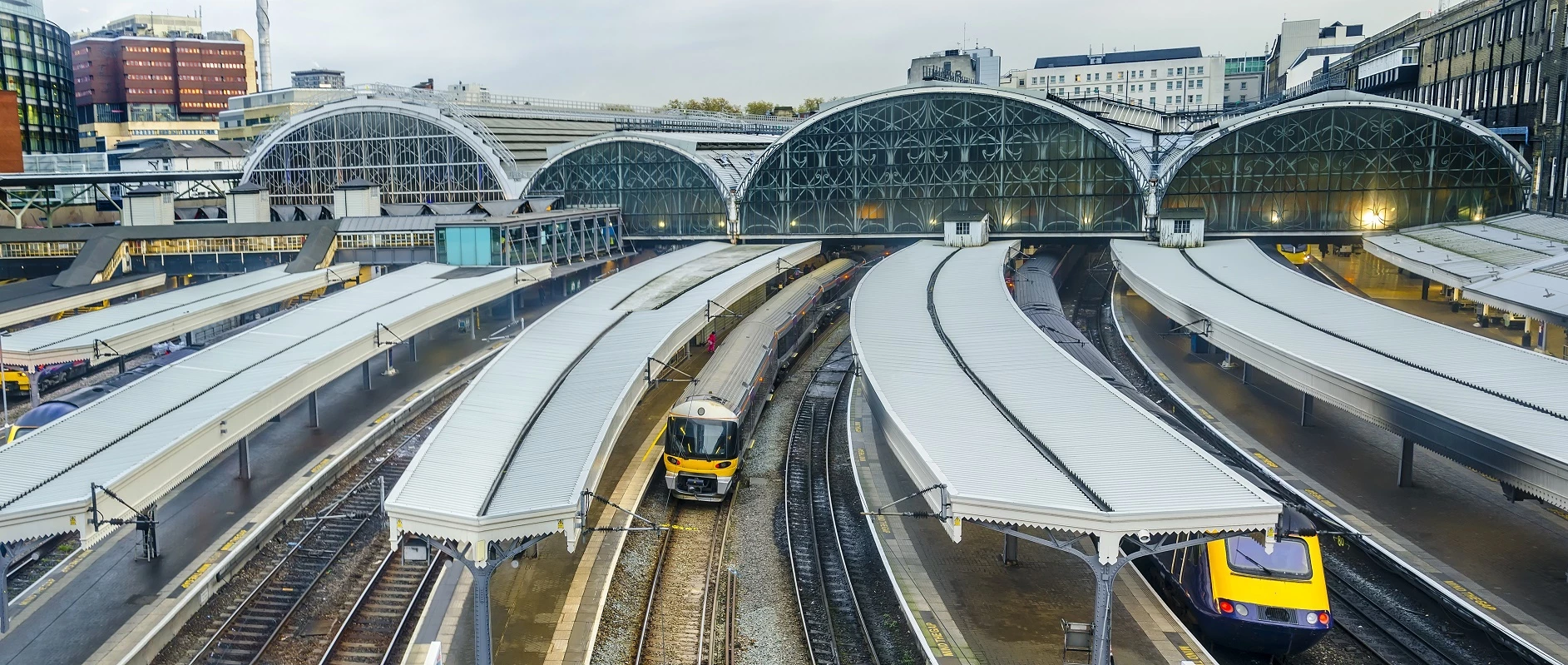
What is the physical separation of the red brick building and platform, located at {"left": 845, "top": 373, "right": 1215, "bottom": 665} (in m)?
168

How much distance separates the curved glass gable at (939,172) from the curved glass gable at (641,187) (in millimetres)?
3215

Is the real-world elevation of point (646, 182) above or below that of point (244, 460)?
above

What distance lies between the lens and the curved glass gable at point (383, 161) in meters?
70.4

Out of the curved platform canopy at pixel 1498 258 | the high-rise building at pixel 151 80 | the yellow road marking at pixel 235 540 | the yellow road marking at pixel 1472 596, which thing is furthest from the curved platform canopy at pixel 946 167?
the high-rise building at pixel 151 80

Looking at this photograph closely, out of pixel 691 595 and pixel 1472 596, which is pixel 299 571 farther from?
pixel 1472 596

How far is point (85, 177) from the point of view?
6650cm

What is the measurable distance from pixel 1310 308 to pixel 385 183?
55906 millimetres

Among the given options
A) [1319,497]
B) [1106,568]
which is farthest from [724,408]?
[1319,497]

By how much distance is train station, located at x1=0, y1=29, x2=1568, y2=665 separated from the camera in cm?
2130

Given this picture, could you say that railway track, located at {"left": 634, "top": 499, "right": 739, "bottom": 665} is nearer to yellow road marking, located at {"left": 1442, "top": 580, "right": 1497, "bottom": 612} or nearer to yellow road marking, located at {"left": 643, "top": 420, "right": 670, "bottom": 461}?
yellow road marking, located at {"left": 643, "top": 420, "right": 670, "bottom": 461}

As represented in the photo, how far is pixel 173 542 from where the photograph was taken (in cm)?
2623

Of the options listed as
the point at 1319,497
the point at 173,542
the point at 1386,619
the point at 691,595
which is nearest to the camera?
the point at 1386,619

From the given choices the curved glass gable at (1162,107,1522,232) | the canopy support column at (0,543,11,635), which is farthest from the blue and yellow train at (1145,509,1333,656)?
the curved glass gable at (1162,107,1522,232)

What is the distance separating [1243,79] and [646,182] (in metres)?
107
